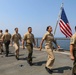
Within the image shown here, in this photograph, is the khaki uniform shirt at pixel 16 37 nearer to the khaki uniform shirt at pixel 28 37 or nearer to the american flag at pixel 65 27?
the khaki uniform shirt at pixel 28 37

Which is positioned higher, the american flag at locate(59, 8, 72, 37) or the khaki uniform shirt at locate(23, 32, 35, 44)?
the american flag at locate(59, 8, 72, 37)

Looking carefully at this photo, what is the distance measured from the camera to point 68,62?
13.6 meters

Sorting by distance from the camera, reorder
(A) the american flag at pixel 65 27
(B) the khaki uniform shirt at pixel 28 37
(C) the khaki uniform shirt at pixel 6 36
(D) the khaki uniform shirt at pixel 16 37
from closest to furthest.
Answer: (B) the khaki uniform shirt at pixel 28 37
(D) the khaki uniform shirt at pixel 16 37
(C) the khaki uniform shirt at pixel 6 36
(A) the american flag at pixel 65 27

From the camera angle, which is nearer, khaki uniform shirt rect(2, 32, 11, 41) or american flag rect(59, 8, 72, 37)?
khaki uniform shirt rect(2, 32, 11, 41)

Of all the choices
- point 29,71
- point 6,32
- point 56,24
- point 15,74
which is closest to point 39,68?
point 29,71

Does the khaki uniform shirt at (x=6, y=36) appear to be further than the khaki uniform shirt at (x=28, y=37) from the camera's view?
Yes

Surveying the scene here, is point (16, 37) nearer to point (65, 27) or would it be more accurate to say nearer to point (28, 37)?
point (28, 37)

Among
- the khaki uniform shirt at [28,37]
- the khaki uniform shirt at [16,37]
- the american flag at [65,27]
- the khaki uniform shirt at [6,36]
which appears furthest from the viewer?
the american flag at [65,27]

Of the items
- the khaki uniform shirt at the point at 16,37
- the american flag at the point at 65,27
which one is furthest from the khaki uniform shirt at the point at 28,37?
the american flag at the point at 65,27

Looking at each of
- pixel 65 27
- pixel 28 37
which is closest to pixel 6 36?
pixel 28 37

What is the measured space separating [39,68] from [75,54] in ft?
12.0

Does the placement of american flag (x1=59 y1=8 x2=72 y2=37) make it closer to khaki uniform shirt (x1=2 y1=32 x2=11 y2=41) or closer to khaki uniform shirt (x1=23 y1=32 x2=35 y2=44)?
khaki uniform shirt (x1=2 y1=32 x2=11 y2=41)

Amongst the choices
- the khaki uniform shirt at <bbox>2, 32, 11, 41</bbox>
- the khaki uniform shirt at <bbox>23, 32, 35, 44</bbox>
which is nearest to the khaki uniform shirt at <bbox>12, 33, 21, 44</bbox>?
the khaki uniform shirt at <bbox>2, 32, 11, 41</bbox>

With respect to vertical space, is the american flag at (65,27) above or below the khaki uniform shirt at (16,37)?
above
